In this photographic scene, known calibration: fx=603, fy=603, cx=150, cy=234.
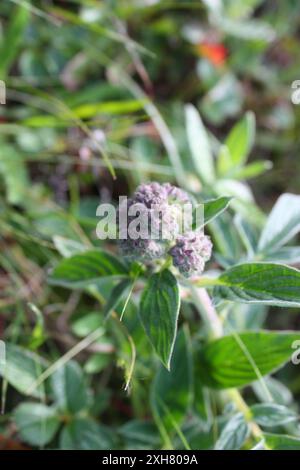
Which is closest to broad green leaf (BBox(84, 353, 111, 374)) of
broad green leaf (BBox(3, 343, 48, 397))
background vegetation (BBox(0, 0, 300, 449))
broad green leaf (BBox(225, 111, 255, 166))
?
background vegetation (BBox(0, 0, 300, 449))

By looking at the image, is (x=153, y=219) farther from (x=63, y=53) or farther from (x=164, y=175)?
(x=63, y=53)

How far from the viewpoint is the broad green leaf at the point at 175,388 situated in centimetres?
124

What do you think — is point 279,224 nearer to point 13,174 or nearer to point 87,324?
point 87,324

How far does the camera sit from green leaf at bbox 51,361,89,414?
1.32 m

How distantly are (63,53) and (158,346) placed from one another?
1175 mm

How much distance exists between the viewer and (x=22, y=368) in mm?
1300

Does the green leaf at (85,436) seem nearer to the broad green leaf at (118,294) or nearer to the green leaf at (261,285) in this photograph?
the broad green leaf at (118,294)

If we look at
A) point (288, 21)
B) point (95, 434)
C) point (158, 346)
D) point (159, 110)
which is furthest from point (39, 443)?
point (288, 21)

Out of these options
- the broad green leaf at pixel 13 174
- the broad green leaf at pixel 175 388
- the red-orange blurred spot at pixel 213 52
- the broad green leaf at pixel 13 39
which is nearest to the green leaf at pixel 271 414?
the broad green leaf at pixel 175 388

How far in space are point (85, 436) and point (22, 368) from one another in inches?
7.8

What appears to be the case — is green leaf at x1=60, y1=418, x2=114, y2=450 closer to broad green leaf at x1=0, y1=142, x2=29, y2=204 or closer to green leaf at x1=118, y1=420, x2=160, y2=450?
green leaf at x1=118, y1=420, x2=160, y2=450

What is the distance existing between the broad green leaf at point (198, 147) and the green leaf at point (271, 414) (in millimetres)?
635

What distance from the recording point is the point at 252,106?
2.08 meters

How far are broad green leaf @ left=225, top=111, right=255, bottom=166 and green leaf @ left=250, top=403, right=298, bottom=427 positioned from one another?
2.24 feet
